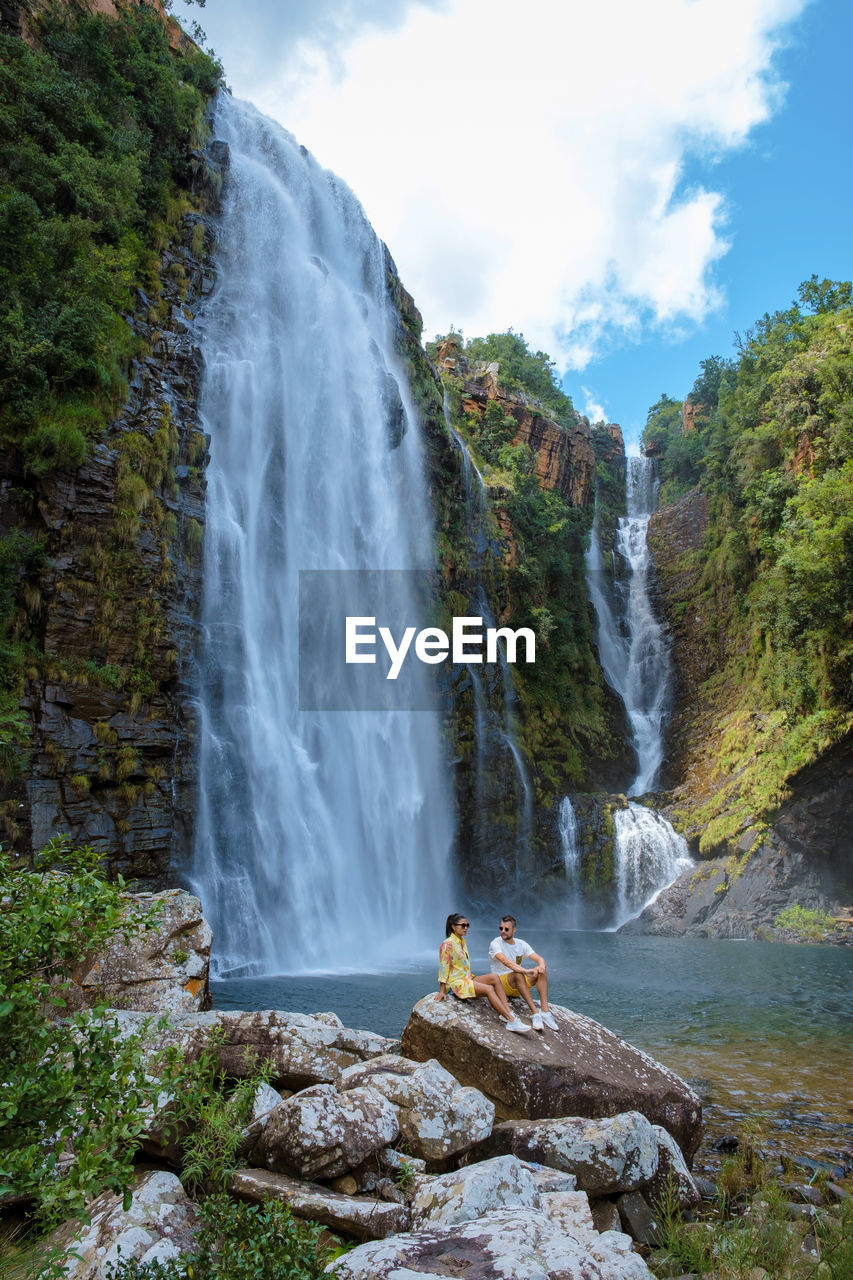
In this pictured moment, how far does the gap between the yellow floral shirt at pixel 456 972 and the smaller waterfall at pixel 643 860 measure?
19.8 meters

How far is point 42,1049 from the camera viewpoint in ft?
8.91

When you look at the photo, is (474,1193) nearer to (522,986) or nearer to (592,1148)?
(592,1148)

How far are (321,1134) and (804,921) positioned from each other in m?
21.2

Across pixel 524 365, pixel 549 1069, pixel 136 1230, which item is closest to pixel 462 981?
pixel 549 1069

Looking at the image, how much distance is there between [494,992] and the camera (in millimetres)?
6562

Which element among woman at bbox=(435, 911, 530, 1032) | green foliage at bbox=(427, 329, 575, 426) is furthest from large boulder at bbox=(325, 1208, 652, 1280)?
green foliage at bbox=(427, 329, 575, 426)

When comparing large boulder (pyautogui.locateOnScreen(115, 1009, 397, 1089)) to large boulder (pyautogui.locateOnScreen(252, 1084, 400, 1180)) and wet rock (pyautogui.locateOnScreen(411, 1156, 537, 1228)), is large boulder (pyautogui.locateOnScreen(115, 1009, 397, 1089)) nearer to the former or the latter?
large boulder (pyautogui.locateOnScreen(252, 1084, 400, 1180))

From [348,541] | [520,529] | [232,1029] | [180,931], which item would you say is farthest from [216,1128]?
[520,529]

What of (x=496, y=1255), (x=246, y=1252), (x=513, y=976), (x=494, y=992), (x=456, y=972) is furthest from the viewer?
(x=513, y=976)

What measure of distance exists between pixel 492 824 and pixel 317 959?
33.4 ft

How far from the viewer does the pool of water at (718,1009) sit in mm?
7547

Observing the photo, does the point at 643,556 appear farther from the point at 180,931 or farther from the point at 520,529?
the point at 180,931

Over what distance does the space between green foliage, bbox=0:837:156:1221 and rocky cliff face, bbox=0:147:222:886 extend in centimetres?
1041

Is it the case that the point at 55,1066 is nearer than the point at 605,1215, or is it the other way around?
the point at 55,1066
